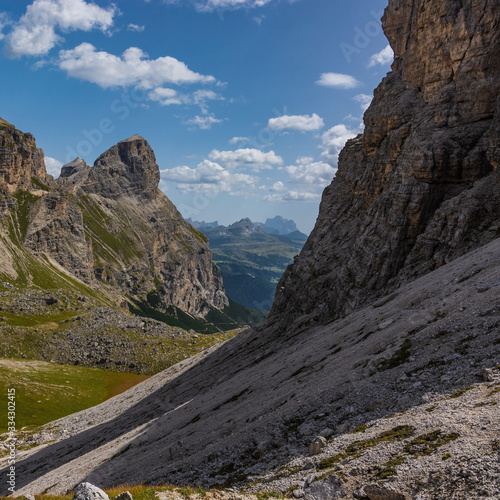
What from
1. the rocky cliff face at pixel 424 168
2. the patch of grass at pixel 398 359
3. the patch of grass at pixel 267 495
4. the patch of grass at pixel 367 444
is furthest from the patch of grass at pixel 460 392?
the rocky cliff face at pixel 424 168

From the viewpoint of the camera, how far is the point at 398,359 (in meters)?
31.3

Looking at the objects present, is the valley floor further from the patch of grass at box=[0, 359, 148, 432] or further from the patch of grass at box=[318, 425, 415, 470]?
the patch of grass at box=[0, 359, 148, 432]

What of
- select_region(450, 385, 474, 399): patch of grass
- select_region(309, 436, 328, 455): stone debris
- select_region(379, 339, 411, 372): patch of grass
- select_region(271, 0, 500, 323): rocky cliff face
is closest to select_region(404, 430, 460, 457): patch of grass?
select_region(450, 385, 474, 399): patch of grass

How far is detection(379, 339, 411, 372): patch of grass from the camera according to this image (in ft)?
101

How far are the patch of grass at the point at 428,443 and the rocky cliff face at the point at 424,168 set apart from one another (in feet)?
139

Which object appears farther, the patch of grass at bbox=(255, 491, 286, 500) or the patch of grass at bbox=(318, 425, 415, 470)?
the patch of grass at bbox=(318, 425, 415, 470)

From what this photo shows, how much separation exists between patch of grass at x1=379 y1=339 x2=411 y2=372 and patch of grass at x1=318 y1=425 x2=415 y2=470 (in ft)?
30.4

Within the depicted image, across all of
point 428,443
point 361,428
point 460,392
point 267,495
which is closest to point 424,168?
point 460,392

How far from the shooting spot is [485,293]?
3375cm

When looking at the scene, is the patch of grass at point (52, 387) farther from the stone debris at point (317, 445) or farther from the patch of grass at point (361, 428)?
the patch of grass at point (361, 428)

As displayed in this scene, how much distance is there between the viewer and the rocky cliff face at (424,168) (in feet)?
196

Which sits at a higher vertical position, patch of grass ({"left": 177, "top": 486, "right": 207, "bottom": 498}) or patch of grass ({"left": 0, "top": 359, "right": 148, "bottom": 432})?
patch of grass ({"left": 177, "top": 486, "right": 207, "bottom": 498})

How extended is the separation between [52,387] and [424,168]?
427ft

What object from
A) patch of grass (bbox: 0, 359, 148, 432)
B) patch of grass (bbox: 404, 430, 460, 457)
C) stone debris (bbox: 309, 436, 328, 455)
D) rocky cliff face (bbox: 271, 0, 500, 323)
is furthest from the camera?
patch of grass (bbox: 0, 359, 148, 432)
